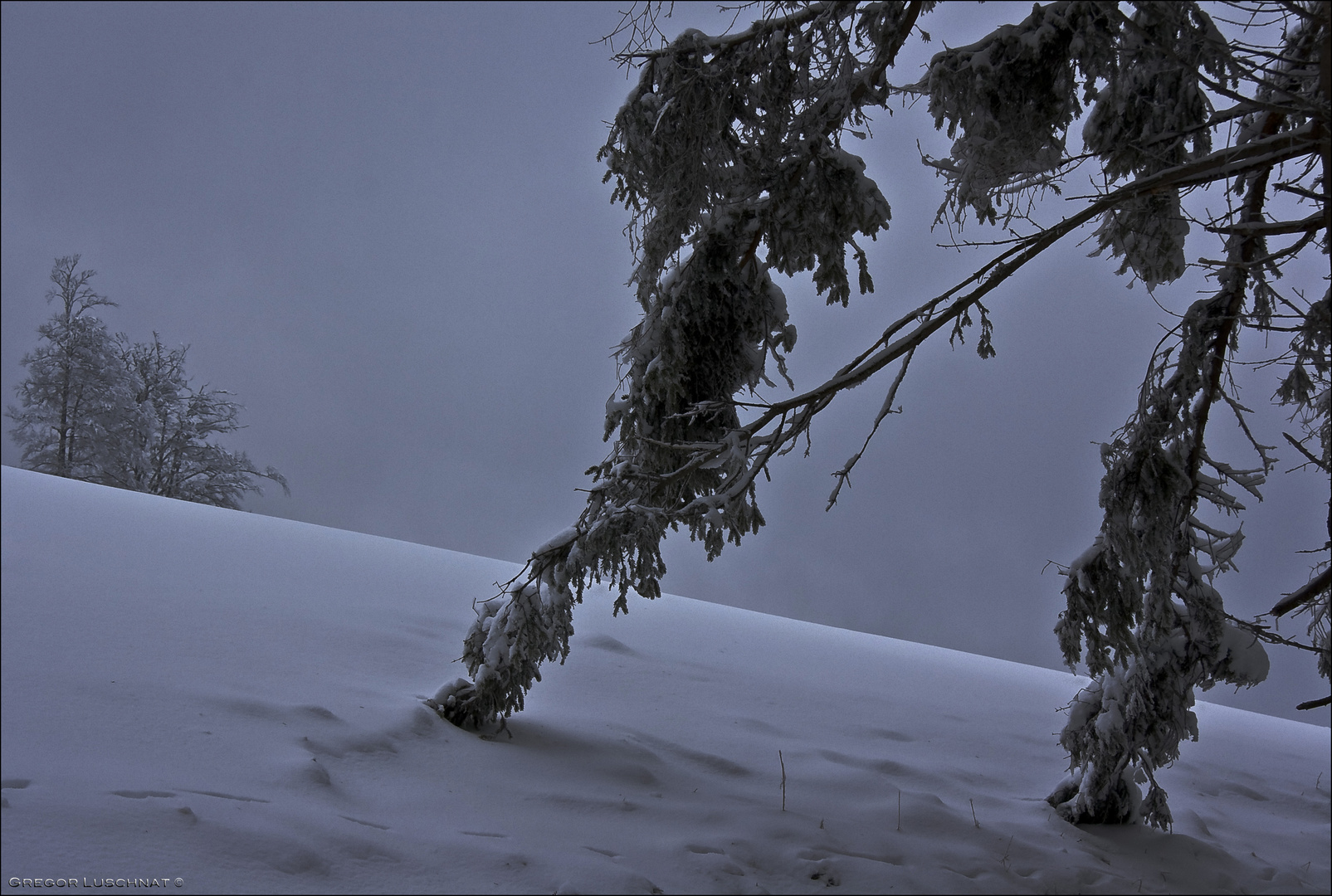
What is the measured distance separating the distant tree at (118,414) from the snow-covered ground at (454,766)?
13822 millimetres

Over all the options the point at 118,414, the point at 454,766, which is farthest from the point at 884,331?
the point at 118,414

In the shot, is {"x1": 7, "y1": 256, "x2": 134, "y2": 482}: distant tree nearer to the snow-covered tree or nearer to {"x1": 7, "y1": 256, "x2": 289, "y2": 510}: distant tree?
{"x1": 7, "y1": 256, "x2": 289, "y2": 510}: distant tree

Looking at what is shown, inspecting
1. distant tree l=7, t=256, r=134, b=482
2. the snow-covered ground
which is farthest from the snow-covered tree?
distant tree l=7, t=256, r=134, b=482

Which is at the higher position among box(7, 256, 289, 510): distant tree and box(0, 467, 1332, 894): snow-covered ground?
box(7, 256, 289, 510): distant tree

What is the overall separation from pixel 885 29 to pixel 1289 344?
290 cm

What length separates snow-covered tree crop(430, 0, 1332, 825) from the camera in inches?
154

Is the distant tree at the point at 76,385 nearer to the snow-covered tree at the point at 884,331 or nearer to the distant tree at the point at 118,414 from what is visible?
the distant tree at the point at 118,414

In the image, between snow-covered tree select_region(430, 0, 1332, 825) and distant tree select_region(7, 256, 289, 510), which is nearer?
snow-covered tree select_region(430, 0, 1332, 825)

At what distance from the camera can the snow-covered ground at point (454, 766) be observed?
98.1 inches

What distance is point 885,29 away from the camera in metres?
3.82

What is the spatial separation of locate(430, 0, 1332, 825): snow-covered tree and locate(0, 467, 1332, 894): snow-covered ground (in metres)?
0.68

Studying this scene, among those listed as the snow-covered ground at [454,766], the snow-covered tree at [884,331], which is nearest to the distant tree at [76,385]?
the snow-covered ground at [454,766]

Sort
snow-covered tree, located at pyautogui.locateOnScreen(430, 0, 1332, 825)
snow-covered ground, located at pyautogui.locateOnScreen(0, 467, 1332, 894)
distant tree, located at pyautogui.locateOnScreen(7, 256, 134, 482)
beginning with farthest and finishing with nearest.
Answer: distant tree, located at pyautogui.locateOnScreen(7, 256, 134, 482) → snow-covered tree, located at pyautogui.locateOnScreen(430, 0, 1332, 825) → snow-covered ground, located at pyautogui.locateOnScreen(0, 467, 1332, 894)

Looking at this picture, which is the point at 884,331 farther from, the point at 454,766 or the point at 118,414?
the point at 118,414
